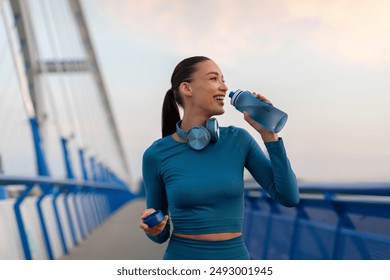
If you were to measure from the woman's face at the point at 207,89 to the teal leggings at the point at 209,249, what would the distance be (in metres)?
0.33

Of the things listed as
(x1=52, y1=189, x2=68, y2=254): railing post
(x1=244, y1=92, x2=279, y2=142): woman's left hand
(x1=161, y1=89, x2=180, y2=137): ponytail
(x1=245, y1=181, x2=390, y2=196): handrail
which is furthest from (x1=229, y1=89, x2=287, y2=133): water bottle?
(x1=52, y1=189, x2=68, y2=254): railing post

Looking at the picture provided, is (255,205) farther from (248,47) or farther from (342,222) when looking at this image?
(248,47)

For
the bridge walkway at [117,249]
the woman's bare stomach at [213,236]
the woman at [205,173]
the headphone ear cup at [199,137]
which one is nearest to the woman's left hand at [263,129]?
the woman at [205,173]

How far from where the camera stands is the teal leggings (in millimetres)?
1464

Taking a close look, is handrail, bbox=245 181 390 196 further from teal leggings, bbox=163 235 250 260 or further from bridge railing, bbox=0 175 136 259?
bridge railing, bbox=0 175 136 259

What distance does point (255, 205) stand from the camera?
6648mm

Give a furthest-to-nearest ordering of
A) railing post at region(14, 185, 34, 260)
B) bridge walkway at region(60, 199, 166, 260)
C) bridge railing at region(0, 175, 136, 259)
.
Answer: bridge walkway at region(60, 199, 166, 260), railing post at region(14, 185, 34, 260), bridge railing at region(0, 175, 136, 259)

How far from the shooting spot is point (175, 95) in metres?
1.70

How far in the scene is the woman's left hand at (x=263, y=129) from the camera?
148 cm

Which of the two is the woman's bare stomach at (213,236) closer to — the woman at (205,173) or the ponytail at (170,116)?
the woman at (205,173)

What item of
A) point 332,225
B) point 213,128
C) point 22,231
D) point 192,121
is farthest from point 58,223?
point 213,128

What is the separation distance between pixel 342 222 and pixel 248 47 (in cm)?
153

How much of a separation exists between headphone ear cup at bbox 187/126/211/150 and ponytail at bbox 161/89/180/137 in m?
0.24


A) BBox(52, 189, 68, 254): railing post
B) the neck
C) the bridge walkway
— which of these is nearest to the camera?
the neck
